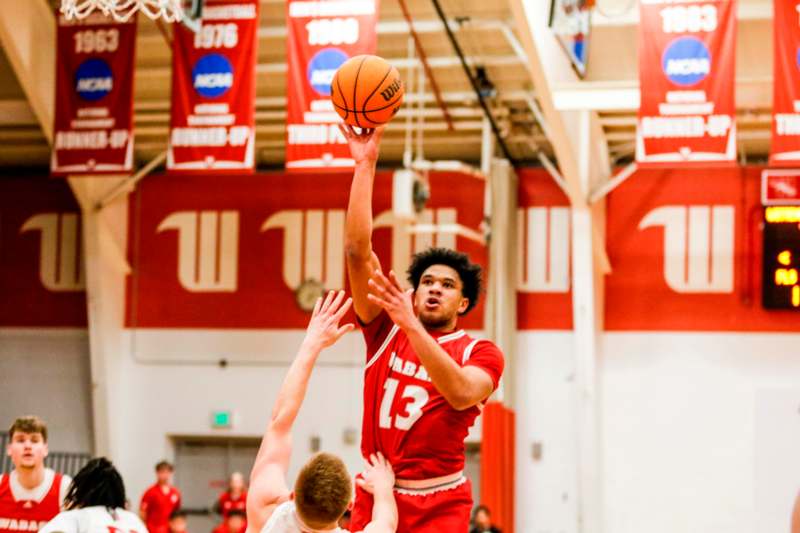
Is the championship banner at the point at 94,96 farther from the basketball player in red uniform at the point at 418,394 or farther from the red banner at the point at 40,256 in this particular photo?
the basketball player in red uniform at the point at 418,394

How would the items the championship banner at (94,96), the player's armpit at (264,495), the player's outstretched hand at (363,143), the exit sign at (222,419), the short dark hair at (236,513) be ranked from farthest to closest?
the exit sign at (222,419), the short dark hair at (236,513), the championship banner at (94,96), the player's outstretched hand at (363,143), the player's armpit at (264,495)

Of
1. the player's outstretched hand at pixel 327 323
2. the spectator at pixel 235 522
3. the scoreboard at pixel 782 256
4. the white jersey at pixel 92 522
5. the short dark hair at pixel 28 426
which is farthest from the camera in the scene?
the spectator at pixel 235 522

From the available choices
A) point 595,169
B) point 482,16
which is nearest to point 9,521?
point 482,16

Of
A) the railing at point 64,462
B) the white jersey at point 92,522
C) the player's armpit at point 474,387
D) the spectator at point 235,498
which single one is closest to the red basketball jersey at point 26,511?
the white jersey at point 92,522

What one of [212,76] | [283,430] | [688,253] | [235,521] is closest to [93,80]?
[212,76]

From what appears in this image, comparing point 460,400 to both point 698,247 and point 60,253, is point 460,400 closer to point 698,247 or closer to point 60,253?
point 698,247

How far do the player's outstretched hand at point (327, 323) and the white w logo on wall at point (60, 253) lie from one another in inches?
637

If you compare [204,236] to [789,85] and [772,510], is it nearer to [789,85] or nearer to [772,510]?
[772,510]

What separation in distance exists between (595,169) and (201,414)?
23.9 ft

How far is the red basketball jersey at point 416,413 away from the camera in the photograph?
5578mm

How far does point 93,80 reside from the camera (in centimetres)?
1454

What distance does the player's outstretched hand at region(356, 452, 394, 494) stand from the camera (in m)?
5.41

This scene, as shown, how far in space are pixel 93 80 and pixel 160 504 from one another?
20.1 ft

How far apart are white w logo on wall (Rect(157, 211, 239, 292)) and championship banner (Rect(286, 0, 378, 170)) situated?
7.59m
